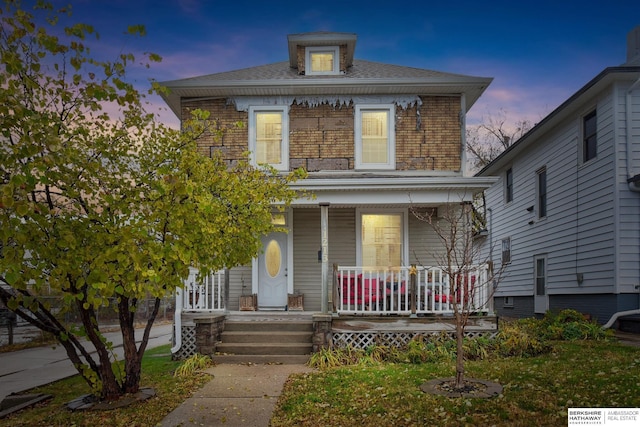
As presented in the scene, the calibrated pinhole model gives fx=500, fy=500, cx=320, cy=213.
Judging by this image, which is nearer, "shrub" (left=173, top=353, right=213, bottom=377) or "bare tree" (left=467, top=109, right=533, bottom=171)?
"shrub" (left=173, top=353, right=213, bottom=377)

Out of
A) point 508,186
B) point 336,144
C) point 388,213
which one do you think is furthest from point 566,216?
point 336,144

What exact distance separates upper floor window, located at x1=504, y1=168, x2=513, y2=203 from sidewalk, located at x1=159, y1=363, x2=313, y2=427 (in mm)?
13315

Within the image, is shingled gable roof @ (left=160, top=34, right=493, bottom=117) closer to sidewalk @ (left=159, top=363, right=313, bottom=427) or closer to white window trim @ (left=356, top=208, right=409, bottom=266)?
white window trim @ (left=356, top=208, right=409, bottom=266)

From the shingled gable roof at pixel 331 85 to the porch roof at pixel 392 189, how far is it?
8.53 ft

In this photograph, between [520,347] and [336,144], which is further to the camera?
[336,144]

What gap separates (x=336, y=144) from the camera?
41.3 ft

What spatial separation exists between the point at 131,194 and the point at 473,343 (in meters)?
6.43

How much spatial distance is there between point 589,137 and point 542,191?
3.29 metres

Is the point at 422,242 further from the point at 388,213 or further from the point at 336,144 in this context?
the point at 336,144

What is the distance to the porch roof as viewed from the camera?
11.0 metres

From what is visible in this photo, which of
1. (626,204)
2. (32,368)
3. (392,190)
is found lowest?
(32,368)

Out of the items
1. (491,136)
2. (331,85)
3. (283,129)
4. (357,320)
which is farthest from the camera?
(491,136)

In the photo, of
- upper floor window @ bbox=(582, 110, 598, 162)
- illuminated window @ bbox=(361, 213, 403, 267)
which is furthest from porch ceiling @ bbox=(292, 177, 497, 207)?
upper floor window @ bbox=(582, 110, 598, 162)

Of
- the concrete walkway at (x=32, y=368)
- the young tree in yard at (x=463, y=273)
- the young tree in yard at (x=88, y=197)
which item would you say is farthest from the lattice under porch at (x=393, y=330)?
the concrete walkway at (x=32, y=368)
